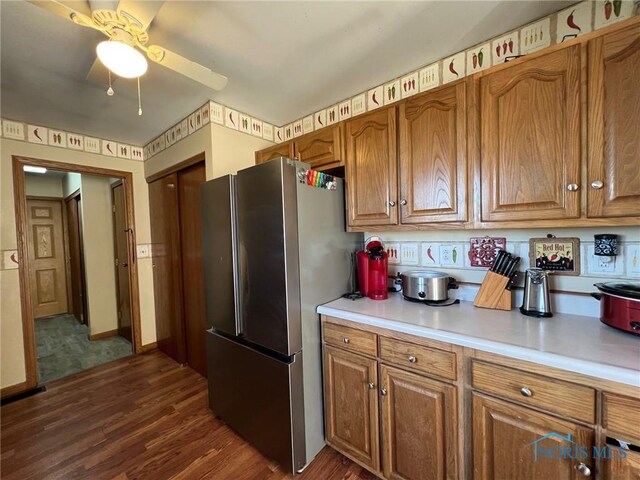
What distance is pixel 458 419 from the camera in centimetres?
107

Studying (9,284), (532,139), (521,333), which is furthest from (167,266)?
(532,139)

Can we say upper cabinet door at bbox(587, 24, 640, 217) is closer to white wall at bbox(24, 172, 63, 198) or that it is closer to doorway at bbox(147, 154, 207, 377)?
doorway at bbox(147, 154, 207, 377)

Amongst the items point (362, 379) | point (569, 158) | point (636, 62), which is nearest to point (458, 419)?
point (362, 379)

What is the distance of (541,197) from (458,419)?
1.02 metres

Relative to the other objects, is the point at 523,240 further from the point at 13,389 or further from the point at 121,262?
the point at 121,262

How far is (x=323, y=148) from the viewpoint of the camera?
1855mm

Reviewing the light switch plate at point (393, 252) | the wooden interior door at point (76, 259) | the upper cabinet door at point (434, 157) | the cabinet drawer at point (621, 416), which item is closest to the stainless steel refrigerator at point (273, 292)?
the light switch plate at point (393, 252)

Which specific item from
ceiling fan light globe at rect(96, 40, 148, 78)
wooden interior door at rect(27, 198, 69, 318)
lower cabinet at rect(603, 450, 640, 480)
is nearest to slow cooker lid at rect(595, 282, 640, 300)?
lower cabinet at rect(603, 450, 640, 480)

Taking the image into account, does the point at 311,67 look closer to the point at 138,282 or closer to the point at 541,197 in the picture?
the point at 541,197

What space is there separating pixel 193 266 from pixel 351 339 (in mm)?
1767

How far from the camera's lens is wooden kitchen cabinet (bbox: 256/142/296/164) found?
6.70 ft

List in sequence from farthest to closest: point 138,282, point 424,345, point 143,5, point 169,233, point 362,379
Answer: point 138,282, point 169,233, point 362,379, point 424,345, point 143,5

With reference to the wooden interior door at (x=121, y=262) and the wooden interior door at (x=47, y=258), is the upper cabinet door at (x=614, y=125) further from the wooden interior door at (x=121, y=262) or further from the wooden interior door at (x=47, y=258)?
the wooden interior door at (x=47, y=258)

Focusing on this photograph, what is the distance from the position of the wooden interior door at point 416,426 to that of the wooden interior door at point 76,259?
4.52 m
